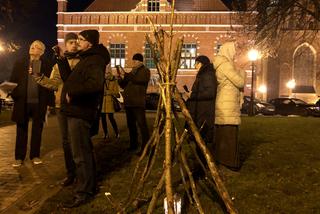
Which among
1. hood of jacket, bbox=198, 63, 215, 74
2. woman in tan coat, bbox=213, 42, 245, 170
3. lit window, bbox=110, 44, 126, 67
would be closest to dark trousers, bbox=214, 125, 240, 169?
woman in tan coat, bbox=213, 42, 245, 170

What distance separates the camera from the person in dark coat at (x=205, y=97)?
263 inches

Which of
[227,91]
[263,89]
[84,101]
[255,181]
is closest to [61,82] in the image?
[84,101]

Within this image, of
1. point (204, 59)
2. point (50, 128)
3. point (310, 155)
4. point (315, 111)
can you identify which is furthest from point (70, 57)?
point (315, 111)

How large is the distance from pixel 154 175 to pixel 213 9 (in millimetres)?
36830

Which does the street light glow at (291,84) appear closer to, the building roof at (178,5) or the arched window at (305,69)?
the arched window at (305,69)

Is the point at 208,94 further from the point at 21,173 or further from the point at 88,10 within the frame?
the point at 88,10

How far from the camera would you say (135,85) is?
8555 mm

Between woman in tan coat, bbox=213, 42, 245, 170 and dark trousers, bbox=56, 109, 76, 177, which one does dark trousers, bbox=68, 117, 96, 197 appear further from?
woman in tan coat, bbox=213, 42, 245, 170

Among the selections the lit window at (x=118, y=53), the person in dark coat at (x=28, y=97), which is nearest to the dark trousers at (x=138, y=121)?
the person in dark coat at (x=28, y=97)

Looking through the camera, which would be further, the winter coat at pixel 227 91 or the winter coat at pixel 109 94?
the winter coat at pixel 109 94

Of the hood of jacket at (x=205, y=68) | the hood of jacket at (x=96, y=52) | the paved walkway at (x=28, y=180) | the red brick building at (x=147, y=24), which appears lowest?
the paved walkway at (x=28, y=180)

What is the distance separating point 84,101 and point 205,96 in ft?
6.51

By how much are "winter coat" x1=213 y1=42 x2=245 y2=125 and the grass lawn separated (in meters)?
0.90

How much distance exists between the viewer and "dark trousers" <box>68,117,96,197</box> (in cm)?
549
